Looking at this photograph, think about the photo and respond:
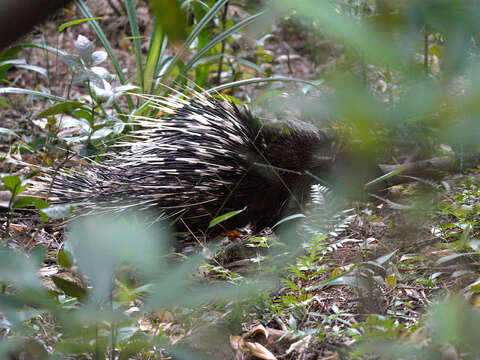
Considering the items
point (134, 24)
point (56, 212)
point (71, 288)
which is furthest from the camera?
point (134, 24)

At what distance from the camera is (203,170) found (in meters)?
2.44

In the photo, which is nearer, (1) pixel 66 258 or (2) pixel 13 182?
(1) pixel 66 258

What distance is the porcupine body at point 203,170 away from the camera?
7.72ft

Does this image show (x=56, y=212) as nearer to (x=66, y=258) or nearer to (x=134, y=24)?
(x=66, y=258)

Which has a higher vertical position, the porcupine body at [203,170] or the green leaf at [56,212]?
the green leaf at [56,212]

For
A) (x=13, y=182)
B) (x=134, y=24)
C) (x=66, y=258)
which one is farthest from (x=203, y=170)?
(x=66, y=258)

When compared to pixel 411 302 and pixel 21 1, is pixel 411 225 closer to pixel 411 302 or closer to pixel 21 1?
pixel 21 1

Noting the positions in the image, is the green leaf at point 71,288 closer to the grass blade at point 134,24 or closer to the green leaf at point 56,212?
the green leaf at point 56,212

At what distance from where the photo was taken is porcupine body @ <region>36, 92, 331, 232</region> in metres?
2.35

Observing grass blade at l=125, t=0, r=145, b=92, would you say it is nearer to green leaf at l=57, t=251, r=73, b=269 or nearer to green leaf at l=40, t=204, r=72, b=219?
green leaf at l=40, t=204, r=72, b=219

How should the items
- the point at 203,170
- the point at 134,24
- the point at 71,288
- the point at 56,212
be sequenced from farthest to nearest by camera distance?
the point at 134,24
the point at 203,170
the point at 56,212
the point at 71,288

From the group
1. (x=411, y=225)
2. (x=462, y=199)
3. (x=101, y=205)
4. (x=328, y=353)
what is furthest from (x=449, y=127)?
(x=101, y=205)

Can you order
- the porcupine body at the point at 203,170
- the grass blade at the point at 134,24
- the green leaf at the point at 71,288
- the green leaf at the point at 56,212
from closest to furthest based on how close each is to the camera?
the green leaf at the point at 71,288 < the green leaf at the point at 56,212 < the porcupine body at the point at 203,170 < the grass blade at the point at 134,24

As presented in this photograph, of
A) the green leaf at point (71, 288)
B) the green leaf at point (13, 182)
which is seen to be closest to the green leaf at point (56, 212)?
the green leaf at point (13, 182)
